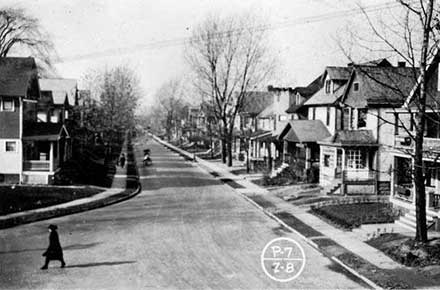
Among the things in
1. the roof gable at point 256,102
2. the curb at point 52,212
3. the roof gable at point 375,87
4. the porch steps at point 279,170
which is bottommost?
the curb at point 52,212

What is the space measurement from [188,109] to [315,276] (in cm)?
10913

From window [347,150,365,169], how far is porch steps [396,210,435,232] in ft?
37.1

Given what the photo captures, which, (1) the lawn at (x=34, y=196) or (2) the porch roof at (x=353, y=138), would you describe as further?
(2) the porch roof at (x=353, y=138)

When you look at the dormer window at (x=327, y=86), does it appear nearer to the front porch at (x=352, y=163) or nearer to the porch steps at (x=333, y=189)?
the front porch at (x=352, y=163)

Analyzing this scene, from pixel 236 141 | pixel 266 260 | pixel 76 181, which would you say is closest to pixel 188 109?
pixel 236 141

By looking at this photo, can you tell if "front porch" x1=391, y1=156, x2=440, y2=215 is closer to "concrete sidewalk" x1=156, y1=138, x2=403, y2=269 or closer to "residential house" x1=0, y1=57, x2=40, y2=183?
"concrete sidewalk" x1=156, y1=138, x2=403, y2=269

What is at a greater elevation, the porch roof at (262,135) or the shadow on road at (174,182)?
the porch roof at (262,135)

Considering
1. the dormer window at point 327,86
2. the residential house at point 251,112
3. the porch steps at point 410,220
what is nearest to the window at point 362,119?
the dormer window at point 327,86

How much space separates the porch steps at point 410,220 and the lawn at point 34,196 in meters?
18.5

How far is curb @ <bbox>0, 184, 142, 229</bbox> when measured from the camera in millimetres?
25394

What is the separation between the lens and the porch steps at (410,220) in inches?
926

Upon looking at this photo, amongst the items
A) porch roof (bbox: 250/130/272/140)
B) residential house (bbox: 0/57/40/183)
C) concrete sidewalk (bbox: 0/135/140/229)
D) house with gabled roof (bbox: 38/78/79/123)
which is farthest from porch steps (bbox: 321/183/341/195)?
house with gabled roof (bbox: 38/78/79/123)

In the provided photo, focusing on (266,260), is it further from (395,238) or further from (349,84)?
(349,84)

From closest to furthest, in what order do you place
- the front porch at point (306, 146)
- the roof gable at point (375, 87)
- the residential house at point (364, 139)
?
the roof gable at point (375, 87), the residential house at point (364, 139), the front porch at point (306, 146)
